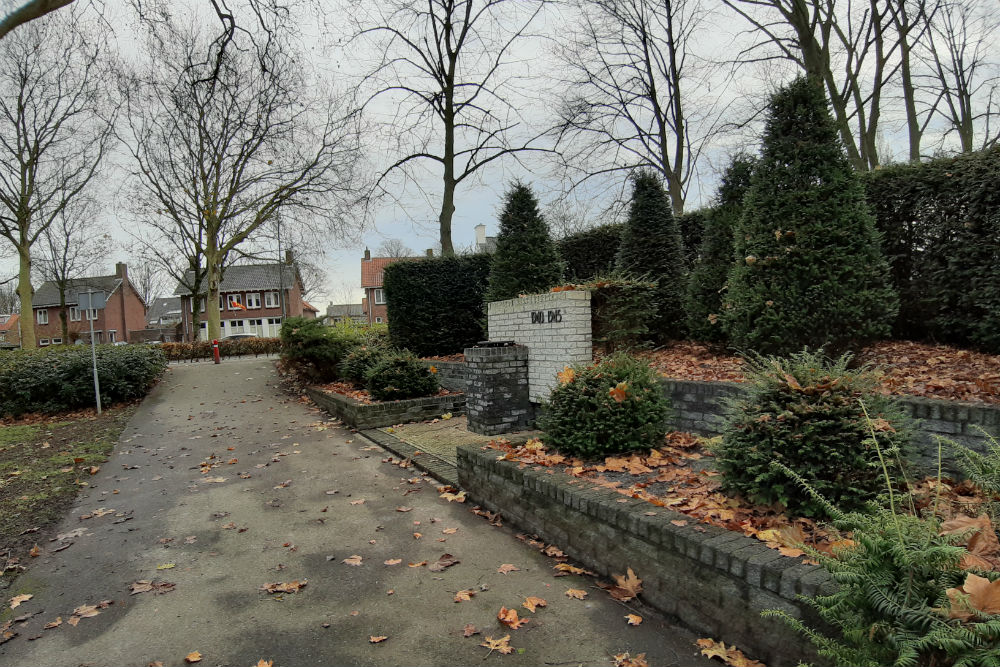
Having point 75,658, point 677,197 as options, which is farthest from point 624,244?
point 677,197

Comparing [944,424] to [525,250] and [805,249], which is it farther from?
[525,250]

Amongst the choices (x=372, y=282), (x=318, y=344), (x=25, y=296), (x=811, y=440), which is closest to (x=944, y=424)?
(x=811, y=440)

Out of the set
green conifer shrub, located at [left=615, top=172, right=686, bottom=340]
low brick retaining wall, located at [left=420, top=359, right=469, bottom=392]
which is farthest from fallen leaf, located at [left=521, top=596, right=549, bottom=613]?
low brick retaining wall, located at [left=420, top=359, right=469, bottom=392]

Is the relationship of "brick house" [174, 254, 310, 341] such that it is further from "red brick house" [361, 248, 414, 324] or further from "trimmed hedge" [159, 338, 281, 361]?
"trimmed hedge" [159, 338, 281, 361]

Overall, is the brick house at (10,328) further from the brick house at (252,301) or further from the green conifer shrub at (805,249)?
the green conifer shrub at (805,249)

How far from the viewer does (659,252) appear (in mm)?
8242

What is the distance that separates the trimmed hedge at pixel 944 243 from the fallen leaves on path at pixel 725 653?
4.46 metres

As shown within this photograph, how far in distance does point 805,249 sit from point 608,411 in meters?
2.62

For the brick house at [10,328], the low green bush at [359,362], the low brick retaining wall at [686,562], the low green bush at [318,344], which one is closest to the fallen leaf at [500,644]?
the low brick retaining wall at [686,562]

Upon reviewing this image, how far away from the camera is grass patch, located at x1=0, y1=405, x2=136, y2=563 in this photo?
15.5ft

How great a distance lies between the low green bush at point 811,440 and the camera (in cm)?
293

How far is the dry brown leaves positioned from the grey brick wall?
40.6 inches

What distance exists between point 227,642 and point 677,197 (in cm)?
1794

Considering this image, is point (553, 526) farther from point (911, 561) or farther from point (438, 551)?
point (911, 561)
